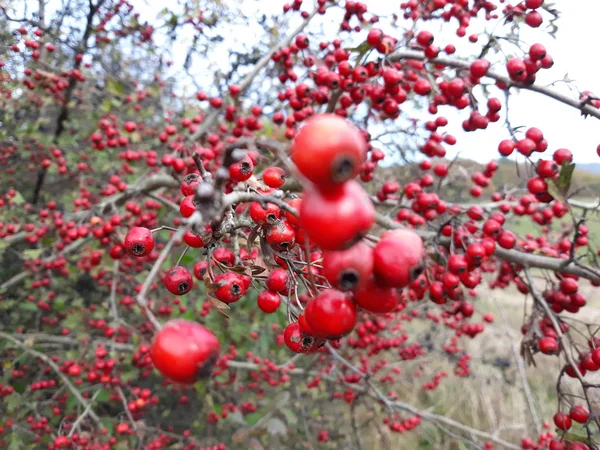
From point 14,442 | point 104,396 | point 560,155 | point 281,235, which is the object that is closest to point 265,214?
point 281,235

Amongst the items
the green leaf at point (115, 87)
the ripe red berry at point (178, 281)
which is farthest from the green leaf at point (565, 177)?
the green leaf at point (115, 87)

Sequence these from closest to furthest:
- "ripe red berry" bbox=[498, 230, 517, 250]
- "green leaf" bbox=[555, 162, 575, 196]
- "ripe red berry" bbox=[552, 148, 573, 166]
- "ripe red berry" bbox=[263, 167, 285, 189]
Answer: "ripe red berry" bbox=[263, 167, 285, 189] < "green leaf" bbox=[555, 162, 575, 196] < "ripe red berry" bbox=[552, 148, 573, 166] < "ripe red berry" bbox=[498, 230, 517, 250]

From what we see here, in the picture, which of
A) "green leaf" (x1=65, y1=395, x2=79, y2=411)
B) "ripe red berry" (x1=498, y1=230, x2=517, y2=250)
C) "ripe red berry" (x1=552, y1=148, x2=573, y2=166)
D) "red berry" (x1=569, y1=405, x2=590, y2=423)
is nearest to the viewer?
"red berry" (x1=569, y1=405, x2=590, y2=423)

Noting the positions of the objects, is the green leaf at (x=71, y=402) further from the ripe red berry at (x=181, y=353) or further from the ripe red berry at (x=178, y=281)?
the ripe red berry at (x=181, y=353)

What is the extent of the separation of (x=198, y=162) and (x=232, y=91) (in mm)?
3135

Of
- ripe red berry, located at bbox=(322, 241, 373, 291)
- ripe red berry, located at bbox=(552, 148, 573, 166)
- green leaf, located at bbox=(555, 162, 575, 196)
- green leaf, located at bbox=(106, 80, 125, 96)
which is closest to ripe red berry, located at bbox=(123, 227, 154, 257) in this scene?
ripe red berry, located at bbox=(322, 241, 373, 291)

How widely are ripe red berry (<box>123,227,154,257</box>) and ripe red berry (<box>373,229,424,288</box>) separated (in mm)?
776

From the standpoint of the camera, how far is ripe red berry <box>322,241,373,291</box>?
31.1 inches

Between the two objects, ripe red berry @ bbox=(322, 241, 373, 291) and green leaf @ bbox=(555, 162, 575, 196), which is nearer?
ripe red berry @ bbox=(322, 241, 373, 291)

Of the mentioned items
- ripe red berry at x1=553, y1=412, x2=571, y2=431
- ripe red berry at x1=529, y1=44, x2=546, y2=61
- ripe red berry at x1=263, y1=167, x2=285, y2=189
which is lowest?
ripe red berry at x1=553, y1=412, x2=571, y2=431

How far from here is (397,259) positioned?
802 mm

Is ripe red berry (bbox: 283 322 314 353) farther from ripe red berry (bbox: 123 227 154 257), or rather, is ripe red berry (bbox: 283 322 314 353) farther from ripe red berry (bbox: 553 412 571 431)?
ripe red berry (bbox: 553 412 571 431)

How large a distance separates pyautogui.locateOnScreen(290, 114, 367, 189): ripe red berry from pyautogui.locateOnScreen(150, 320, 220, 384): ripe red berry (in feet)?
1.42

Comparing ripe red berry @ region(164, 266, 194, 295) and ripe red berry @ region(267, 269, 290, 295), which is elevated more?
ripe red berry @ region(267, 269, 290, 295)
